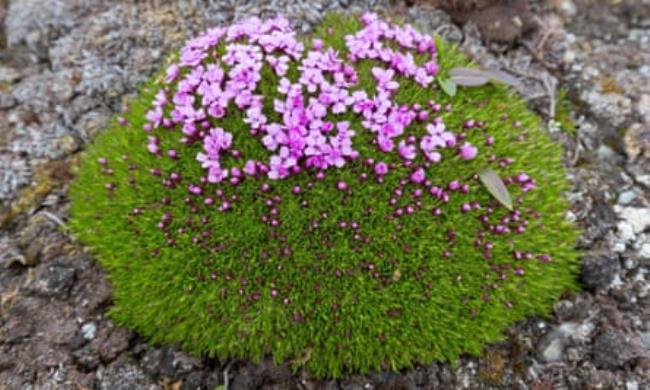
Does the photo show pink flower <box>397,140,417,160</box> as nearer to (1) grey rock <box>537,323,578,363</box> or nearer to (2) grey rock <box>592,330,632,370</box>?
(1) grey rock <box>537,323,578,363</box>

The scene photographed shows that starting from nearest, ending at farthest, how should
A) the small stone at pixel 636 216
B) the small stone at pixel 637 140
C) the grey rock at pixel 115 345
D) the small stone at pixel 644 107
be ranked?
the grey rock at pixel 115 345 → the small stone at pixel 636 216 → the small stone at pixel 637 140 → the small stone at pixel 644 107

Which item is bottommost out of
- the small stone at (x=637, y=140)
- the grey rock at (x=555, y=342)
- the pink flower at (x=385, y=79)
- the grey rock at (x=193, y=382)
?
the grey rock at (x=193, y=382)

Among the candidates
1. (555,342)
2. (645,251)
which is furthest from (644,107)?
(555,342)

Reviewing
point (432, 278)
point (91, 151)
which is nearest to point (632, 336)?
point (432, 278)

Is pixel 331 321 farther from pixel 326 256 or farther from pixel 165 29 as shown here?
pixel 165 29

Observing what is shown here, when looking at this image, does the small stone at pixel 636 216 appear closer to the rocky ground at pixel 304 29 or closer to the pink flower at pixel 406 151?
the rocky ground at pixel 304 29

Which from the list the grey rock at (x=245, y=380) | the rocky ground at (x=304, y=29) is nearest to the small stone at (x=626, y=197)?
the rocky ground at (x=304, y=29)
